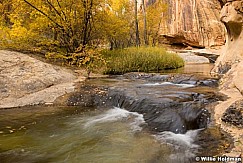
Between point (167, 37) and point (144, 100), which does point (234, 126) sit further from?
point (167, 37)

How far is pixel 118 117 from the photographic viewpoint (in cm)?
505

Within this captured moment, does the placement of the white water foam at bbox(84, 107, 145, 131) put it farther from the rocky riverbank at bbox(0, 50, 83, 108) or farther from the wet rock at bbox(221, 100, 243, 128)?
the rocky riverbank at bbox(0, 50, 83, 108)

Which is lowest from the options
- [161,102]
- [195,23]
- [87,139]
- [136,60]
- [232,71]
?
[87,139]

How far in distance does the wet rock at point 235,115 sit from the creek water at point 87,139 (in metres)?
0.54

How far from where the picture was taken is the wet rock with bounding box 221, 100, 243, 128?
362 centimetres

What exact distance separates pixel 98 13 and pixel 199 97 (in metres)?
7.18

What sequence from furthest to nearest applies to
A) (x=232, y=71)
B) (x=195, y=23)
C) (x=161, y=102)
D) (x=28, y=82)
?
1. (x=195, y=23)
2. (x=28, y=82)
3. (x=232, y=71)
4. (x=161, y=102)

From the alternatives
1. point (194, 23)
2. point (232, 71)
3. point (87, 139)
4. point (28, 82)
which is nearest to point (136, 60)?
point (232, 71)

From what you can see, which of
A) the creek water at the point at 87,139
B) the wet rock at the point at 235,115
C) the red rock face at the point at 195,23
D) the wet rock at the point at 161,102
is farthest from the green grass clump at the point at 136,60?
the red rock face at the point at 195,23

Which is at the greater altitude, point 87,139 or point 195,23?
point 195,23

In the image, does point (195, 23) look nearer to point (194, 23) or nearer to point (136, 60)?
point (194, 23)

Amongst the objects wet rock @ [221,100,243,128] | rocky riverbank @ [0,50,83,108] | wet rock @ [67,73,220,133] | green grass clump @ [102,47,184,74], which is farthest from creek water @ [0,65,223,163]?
green grass clump @ [102,47,184,74]

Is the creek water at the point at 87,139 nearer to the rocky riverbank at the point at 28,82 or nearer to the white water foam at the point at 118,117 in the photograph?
the white water foam at the point at 118,117

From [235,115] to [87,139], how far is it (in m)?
2.29
